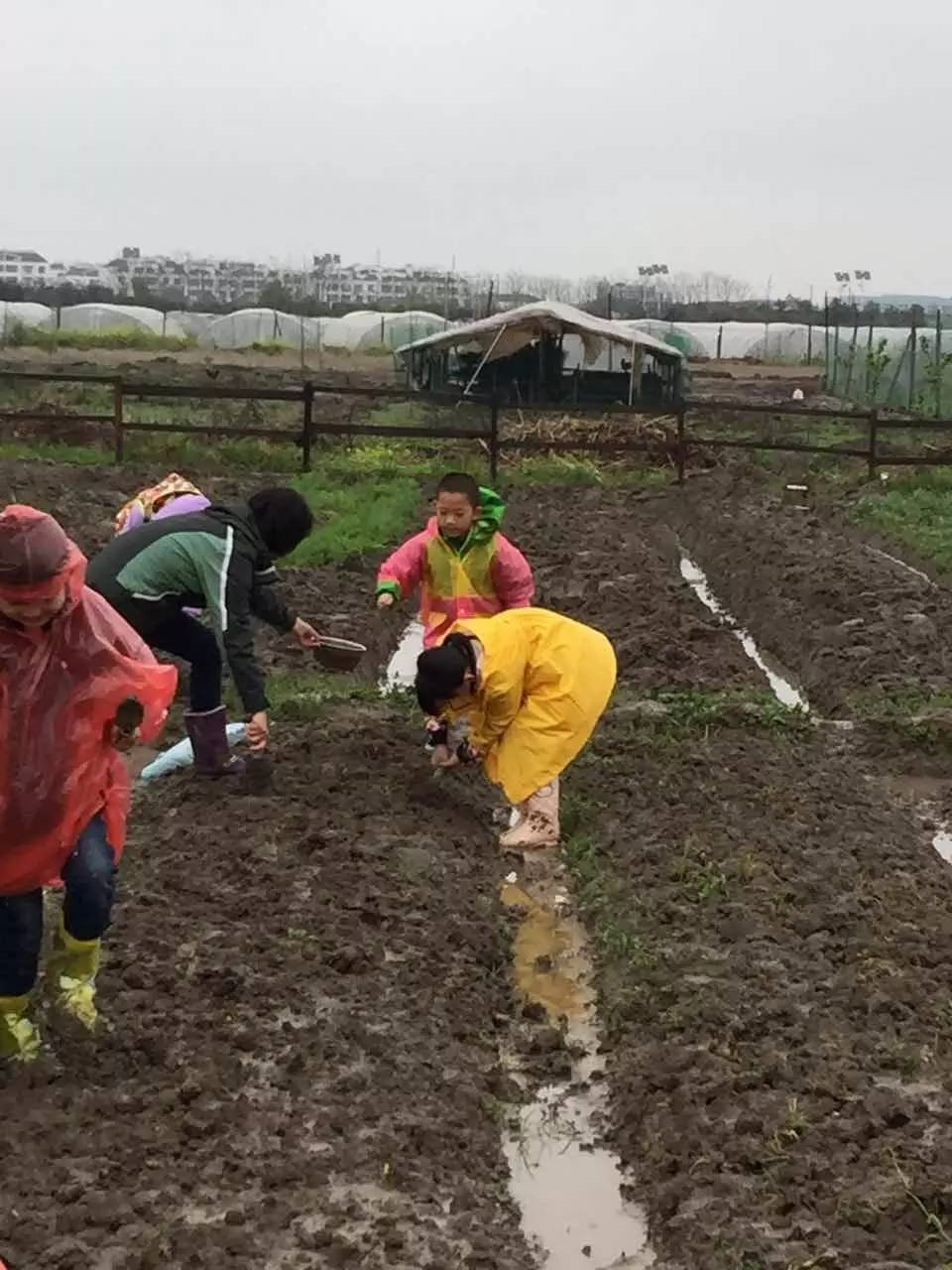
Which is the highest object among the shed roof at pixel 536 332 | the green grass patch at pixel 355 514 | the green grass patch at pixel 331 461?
the shed roof at pixel 536 332

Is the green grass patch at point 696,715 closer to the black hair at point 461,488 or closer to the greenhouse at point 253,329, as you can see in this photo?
the black hair at point 461,488

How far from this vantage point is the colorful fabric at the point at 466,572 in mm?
6977

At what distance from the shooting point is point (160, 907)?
5328mm

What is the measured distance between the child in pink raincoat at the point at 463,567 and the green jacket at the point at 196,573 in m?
0.98

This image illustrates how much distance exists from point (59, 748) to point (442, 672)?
1984 millimetres

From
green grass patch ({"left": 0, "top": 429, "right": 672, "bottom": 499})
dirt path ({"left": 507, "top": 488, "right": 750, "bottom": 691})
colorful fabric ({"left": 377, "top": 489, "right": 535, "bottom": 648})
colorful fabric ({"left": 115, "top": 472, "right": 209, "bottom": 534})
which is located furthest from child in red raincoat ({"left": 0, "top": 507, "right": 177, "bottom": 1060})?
green grass patch ({"left": 0, "top": 429, "right": 672, "bottom": 499})

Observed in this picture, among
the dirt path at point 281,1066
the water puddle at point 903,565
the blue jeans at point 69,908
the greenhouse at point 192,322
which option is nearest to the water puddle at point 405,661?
the dirt path at point 281,1066

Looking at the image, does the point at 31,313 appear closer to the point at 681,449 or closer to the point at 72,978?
the point at 681,449

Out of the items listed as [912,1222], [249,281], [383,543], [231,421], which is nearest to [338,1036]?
[912,1222]

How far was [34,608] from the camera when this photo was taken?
144 inches

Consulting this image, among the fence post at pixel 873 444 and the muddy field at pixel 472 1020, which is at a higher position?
the fence post at pixel 873 444

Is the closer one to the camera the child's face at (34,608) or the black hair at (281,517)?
the child's face at (34,608)

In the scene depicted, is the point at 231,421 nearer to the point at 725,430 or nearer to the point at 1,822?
the point at 725,430

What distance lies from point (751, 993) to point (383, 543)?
28.8ft
